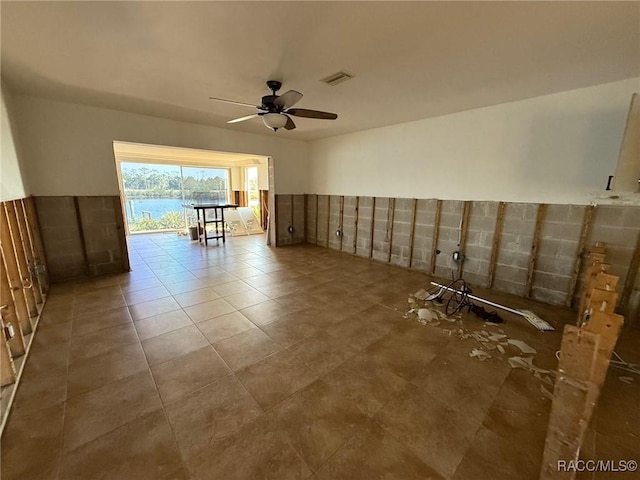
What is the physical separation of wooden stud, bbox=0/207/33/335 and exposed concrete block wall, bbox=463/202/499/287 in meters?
5.44

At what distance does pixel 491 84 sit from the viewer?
3.03 m

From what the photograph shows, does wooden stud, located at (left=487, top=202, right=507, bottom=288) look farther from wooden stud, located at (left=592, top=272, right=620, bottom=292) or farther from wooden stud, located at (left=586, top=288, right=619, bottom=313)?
wooden stud, located at (left=586, top=288, right=619, bottom=313)

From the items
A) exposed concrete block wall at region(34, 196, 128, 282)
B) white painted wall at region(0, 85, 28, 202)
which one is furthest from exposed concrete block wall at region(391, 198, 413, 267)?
white painted wall at region(0, 85, 28, 202)

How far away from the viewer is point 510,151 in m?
3.63

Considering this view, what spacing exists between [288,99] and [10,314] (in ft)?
10.3

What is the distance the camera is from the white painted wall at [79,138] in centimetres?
366

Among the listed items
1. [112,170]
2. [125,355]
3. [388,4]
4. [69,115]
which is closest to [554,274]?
[388,4]

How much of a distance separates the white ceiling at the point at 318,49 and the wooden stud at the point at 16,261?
5.03ft

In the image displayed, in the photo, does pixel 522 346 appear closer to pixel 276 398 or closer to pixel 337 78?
pixel 276 398

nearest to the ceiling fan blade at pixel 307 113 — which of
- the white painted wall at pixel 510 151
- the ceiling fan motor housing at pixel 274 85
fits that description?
the ceiling fan motor housing at pixel 274 85

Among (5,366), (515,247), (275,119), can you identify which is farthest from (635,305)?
(5,366)

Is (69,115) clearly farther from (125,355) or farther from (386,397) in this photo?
(386,397)

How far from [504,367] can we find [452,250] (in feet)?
7.84

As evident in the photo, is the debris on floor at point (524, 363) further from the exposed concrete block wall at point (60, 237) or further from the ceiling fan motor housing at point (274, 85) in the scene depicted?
the exposed concrete block wall at point (60, 237)
